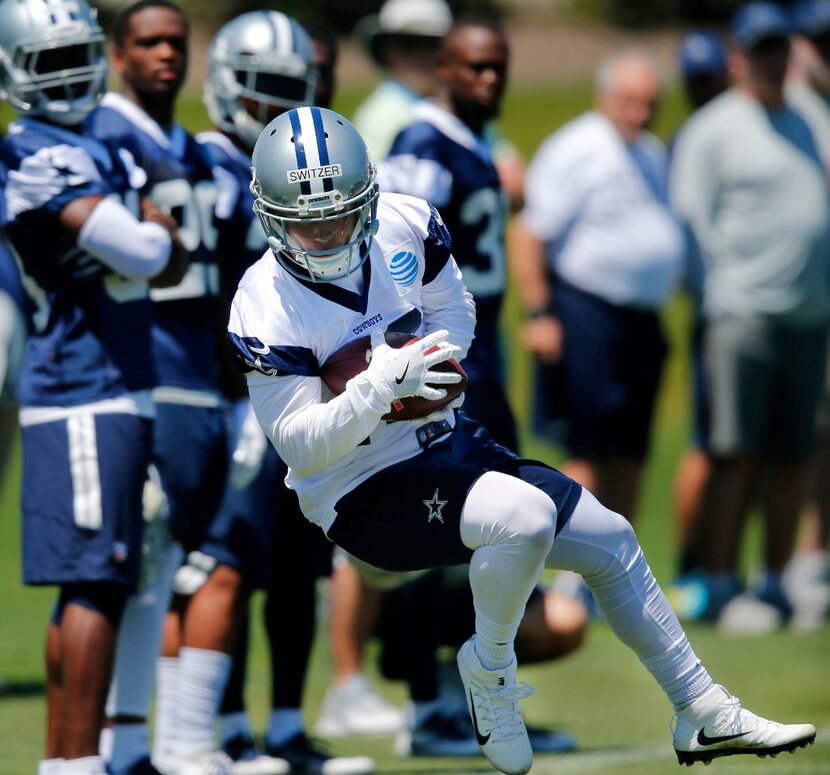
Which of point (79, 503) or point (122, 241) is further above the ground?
point (122, 241)

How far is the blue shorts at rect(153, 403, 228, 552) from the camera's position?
5.26 meters

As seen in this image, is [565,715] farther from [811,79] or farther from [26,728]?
[811,79]

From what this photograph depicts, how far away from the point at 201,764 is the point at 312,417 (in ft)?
5.62

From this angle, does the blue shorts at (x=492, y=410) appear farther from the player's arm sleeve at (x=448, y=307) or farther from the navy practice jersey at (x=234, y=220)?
the player's arm sleeve at (x=448, y=307)

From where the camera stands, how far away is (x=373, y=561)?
4.17m

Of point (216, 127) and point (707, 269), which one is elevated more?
point (216, 127)

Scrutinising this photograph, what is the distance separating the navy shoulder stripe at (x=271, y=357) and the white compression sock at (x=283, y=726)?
1881 millimetres

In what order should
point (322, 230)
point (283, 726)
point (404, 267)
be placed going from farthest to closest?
point (283, 726) < point (404, 267) < point (322, 230)

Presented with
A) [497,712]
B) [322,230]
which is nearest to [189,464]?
[322,230]

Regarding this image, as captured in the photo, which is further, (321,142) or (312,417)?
(321,142)

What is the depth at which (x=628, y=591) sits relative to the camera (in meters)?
4.19

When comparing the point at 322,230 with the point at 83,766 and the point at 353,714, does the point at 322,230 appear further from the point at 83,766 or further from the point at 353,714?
the point at 353,714

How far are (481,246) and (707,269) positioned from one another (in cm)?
258

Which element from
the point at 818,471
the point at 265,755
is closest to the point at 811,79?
the point at 818,471
